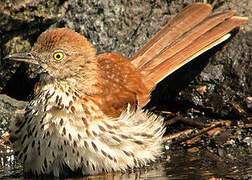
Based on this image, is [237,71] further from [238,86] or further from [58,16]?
[58,16]

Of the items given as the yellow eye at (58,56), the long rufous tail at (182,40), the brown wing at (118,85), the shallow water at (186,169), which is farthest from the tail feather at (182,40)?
the yellow eye at (58,56)

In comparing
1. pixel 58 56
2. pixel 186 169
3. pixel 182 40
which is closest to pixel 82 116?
pixel 58 56

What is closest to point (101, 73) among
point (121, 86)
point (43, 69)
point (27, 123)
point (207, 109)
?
point (121, 86)

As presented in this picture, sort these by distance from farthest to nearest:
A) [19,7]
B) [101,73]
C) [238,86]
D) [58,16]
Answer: [58,16] → [19,7] → [238,86] → [101,73]

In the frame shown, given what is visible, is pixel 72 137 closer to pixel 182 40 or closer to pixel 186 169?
pixel 186 169

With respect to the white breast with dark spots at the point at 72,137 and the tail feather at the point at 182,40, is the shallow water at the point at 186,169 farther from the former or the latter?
the tail feather at the point at 182,40

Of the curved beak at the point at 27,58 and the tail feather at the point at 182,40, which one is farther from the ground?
the tail feather at the point at 182,40

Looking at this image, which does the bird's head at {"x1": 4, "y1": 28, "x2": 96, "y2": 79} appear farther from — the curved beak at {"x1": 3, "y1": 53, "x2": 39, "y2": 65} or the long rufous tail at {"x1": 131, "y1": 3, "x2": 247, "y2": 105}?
the long rufous tail at {"x1": 131, "y1": 3, "x2": 247, "y2": 105}
